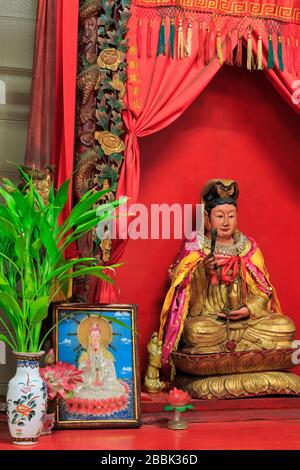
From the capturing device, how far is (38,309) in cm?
387

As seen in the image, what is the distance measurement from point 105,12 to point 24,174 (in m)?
1.09

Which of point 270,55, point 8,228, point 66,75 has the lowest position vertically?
point 8,228

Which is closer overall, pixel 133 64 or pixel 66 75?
pixel 66 75

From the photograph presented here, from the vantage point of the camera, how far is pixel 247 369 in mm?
4574

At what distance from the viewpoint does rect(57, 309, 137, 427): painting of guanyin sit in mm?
4184

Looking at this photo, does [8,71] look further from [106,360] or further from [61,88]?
[106,360]

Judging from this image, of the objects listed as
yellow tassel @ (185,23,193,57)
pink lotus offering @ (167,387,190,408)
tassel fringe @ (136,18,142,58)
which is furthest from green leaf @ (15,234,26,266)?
yellow tassel @ (185,23,193,57)

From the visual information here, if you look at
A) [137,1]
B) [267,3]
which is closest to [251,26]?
[267,3]

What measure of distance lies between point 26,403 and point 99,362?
582 mm

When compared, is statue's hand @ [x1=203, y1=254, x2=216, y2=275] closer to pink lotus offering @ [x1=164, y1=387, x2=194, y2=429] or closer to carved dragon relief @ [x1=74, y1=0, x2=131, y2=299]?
carved dragon relief @ [x1=74, y1=0, x2=131, y2=299]

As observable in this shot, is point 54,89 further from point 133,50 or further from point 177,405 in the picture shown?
point 177,405

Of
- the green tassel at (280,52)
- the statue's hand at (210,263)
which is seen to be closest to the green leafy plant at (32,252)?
the statue's hand at (210,263)

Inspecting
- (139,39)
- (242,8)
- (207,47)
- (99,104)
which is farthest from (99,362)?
(242,8)

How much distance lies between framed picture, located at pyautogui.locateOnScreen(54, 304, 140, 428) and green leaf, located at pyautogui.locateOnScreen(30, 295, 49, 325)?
348 millimetres
